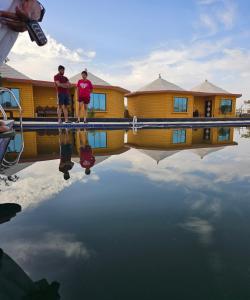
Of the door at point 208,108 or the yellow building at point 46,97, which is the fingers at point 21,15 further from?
the door at point 208,108

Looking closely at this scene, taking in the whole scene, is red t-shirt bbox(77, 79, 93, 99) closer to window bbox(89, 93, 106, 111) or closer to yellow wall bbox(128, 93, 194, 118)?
window bbox(89, 93, 106, 111)

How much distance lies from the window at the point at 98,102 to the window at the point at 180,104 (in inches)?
261

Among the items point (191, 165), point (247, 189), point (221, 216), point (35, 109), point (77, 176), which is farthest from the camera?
point (35, 109)

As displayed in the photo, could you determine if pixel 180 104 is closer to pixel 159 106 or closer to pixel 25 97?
pixel 159 106

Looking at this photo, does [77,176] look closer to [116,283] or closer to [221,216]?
[221,216]

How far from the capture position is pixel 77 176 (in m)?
3.05

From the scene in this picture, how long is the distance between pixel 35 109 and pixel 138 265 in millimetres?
18449

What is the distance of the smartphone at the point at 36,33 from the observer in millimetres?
2574

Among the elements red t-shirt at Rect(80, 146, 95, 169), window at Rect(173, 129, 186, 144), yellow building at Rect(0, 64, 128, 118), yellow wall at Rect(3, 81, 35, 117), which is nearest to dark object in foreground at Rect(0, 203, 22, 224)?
red t-shirt at Rect(80, 146, 95, 169)

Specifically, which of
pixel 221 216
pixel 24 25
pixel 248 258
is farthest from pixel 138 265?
pixel 24 25

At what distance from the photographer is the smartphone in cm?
257

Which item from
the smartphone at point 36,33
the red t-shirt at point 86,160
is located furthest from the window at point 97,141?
the smartphone at point 36,33

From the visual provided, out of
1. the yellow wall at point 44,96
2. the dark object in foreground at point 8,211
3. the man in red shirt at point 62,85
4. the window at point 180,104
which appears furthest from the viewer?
the window at point 180,104

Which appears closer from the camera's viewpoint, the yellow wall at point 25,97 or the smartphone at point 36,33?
the smartphone at point 36,33
